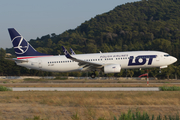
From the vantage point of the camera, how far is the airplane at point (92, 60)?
35750 millimetres

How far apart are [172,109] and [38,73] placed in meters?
64.9

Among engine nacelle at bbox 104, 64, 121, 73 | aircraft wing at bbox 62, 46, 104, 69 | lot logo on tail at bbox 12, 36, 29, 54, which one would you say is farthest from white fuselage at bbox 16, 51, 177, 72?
lot logo on tail at bbox 12, 36, 29, 54

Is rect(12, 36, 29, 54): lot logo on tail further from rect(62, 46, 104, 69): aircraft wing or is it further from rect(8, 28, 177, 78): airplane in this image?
rect(62, 46, 104, 69): aircraft wing

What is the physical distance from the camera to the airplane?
35750mm

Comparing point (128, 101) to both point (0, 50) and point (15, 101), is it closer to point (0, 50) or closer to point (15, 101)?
point (15, 101)

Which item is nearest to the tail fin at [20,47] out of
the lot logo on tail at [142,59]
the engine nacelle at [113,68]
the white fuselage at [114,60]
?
the white fuselage at [114,60]

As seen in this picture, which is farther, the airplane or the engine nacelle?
the airplane

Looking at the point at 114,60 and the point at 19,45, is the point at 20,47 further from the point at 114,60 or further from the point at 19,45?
the point at 114,60

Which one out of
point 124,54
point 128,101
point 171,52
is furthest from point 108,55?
point 171,52

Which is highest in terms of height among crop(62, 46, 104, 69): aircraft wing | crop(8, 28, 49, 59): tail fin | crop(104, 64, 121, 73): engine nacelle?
crop(8, 28, 49, 59): tail fin

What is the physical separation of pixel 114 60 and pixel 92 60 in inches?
134

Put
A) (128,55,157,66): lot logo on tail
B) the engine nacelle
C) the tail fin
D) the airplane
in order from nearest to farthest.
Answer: the engine nacelle → (128,55,157,66): lot logo on tail → the airplane → the tail fin

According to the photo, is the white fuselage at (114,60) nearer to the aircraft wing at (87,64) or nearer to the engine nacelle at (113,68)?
the aircraft wing at (87,64)

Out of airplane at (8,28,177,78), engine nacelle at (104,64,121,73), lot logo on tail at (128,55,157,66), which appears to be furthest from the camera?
airplane at (8,28,177,78)
